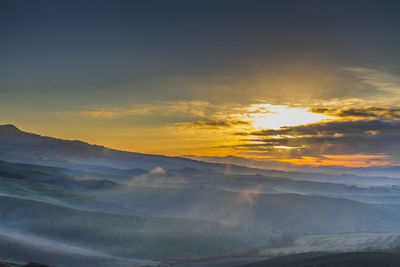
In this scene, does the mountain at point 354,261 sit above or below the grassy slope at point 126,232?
above

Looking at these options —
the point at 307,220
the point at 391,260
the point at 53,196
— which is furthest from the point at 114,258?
the point at 307,220

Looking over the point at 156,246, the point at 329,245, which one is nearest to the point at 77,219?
the point at 156,246

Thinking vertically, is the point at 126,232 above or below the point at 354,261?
below

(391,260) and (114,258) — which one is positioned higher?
(391,260)

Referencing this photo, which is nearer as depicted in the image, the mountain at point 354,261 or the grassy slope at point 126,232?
the mountain at point 354,261

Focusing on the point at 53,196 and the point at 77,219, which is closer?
the point at 77,219

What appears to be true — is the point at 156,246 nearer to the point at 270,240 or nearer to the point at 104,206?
the point at 270,240

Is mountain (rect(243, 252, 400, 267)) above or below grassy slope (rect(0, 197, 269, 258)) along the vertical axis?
above

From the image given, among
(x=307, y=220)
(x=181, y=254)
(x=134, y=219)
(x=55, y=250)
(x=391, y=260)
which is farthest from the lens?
(x=307, y=220)

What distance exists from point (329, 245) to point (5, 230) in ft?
266

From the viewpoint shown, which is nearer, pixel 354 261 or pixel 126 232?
pixel 354 261

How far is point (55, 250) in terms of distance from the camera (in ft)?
292

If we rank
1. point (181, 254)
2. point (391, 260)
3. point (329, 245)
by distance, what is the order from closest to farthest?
point (391, 260), point (181, 254), point (329, 245)

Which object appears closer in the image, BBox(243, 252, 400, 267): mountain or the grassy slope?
BBox(243, 252, 400, 267): mountain
